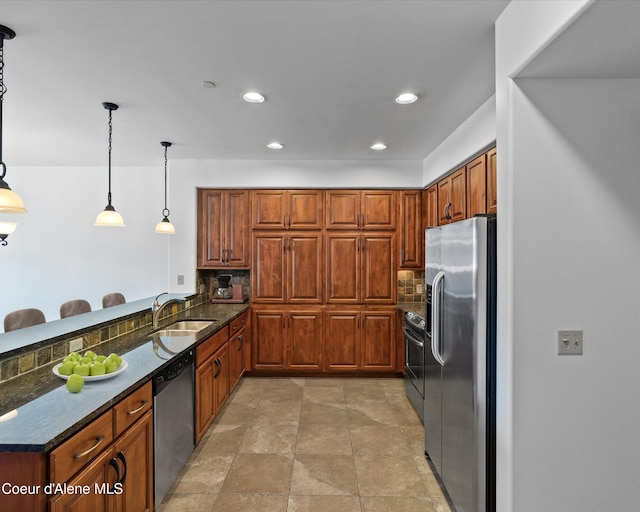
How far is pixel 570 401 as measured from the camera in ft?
5.29

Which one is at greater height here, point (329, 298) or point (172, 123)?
point (172, 123)

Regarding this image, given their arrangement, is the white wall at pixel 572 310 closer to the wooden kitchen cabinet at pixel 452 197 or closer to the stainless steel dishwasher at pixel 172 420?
the wooden kitchen cabinet at pixel 452 197

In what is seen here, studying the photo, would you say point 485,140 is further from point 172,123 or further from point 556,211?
point 172,123

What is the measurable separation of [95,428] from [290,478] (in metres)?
1.45

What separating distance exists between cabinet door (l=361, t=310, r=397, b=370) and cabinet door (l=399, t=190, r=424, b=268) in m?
0.75

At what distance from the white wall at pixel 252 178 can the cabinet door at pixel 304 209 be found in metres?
0.10

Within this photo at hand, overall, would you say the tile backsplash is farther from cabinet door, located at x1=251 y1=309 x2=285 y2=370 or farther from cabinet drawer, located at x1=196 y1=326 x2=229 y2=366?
cabinet drawer, located at x1=196 y1=326 x2=229 y2=366

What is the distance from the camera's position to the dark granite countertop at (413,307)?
4.06 m

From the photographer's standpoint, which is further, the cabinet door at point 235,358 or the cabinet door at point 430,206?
the cabinet door at point 430,206

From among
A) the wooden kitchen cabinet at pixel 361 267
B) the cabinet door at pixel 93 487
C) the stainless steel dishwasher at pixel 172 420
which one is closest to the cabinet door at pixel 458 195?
the wooden kitchen cabinet at pixel 361 267

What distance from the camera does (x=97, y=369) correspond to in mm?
1863

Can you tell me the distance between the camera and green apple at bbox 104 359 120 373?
→ 1909 mm

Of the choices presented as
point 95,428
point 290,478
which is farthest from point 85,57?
point 290,478

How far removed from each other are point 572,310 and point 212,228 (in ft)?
12.5
